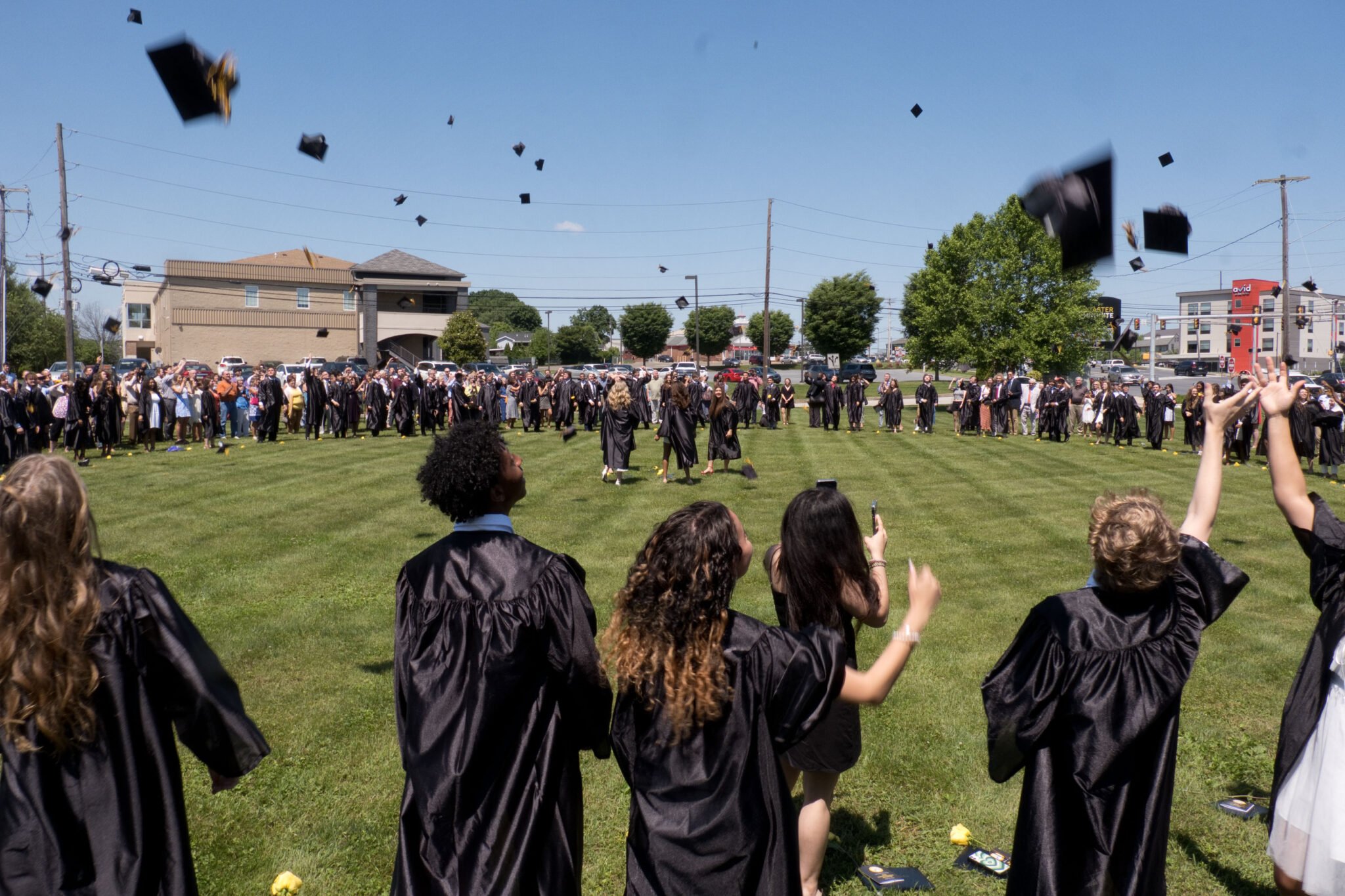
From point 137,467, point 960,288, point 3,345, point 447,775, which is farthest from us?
point 960,288

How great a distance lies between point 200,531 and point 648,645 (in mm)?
10174

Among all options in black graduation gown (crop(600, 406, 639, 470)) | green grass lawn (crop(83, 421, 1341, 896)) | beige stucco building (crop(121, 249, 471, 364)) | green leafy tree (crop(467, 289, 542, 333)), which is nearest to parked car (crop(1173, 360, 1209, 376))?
beige stucco building (crop(121, 249, 471, 364))

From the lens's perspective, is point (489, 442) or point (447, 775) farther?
point (489, 442)

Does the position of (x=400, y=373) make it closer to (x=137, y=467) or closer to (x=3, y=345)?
(x=137, y=467)

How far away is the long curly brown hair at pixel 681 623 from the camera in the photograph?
8.55 feet

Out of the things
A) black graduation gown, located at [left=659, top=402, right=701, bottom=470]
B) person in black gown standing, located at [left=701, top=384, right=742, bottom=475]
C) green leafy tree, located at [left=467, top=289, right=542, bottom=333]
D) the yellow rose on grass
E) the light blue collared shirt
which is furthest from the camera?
green leafy tree, located at [left=467, top=289, right=542, bottom=333]

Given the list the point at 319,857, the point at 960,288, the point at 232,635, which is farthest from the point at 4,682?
the point at 960,288

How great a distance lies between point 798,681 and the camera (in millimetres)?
2670

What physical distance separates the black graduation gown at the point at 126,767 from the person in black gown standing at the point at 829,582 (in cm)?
181

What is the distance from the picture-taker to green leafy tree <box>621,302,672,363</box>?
10200 cm

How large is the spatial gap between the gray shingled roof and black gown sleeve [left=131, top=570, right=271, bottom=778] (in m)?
63.3

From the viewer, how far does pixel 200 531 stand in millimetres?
11359

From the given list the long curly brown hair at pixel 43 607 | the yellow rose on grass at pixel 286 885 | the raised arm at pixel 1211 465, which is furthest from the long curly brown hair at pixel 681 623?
the yellow rose on grass at pixel 286 885

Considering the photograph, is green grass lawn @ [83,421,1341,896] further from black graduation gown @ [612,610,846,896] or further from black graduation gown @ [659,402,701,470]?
black graduation gown @ [612,610,846,896]
